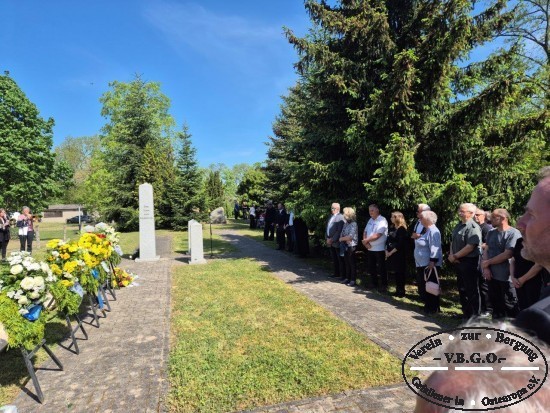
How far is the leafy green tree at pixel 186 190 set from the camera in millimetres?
26000

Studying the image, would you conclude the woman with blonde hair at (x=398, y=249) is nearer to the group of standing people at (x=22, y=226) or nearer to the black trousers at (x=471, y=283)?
the black trousers at (x=471, y=283)

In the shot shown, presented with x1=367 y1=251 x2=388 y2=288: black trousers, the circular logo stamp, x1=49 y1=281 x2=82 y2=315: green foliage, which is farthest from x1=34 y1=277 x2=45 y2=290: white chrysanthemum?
x1=367 y1=251 x2=388 y2=288: black trousers

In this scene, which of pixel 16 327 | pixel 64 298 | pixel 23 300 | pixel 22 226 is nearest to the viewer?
pixel 16 327

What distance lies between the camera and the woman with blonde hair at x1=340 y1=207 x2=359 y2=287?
26.5 ft

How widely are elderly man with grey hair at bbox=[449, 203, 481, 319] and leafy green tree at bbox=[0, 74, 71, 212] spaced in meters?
25.0

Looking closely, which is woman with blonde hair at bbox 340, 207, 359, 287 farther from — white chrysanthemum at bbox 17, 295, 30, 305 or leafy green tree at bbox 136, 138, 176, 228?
leafy green tree at bbox 136, 138, 176, 228

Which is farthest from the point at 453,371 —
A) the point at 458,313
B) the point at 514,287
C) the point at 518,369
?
the point at 458,313

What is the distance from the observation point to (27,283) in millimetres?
3723

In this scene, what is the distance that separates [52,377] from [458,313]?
6151mm

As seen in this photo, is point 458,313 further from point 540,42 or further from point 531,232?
point 540,42

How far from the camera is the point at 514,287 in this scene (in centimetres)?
511

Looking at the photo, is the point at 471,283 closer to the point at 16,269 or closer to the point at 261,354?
the point at 261,354

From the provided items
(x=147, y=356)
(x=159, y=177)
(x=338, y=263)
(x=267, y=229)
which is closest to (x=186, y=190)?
(x=159, y=177)

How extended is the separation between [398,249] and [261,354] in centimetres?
389
